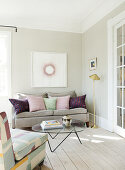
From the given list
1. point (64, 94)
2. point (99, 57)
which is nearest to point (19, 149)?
point (64, 94)

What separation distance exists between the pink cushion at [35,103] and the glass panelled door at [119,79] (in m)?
1.74

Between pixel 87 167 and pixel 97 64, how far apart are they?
108 inches

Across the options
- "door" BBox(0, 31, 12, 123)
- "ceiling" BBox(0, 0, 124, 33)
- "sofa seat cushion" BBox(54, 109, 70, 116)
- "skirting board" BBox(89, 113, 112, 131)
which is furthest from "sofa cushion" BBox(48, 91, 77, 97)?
"ceiling" BBox(0, 0, 124, 33)

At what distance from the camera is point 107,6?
368 centimetres

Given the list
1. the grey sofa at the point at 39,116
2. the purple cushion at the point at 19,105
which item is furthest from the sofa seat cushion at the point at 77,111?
the purple cushion at the point at 19,105

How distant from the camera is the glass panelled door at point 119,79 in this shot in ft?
10.9

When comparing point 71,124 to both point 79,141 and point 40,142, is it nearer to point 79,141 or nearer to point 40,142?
point 79,141

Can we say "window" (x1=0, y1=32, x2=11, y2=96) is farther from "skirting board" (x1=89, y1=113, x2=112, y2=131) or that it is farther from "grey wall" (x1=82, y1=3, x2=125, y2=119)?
"skirting board" (x1=89, y1=113, x2=112, y2=131)

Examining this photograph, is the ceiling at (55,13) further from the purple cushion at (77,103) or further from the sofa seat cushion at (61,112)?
the sofa seat cushion at (61,112)

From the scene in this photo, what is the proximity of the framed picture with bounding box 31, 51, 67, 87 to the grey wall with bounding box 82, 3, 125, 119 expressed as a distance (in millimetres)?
690

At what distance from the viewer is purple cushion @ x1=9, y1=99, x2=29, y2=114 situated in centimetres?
372

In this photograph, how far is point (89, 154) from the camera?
244cm

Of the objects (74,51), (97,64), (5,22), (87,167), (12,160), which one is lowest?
(87,167)

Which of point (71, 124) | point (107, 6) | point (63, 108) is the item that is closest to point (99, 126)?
point (63, 108)
